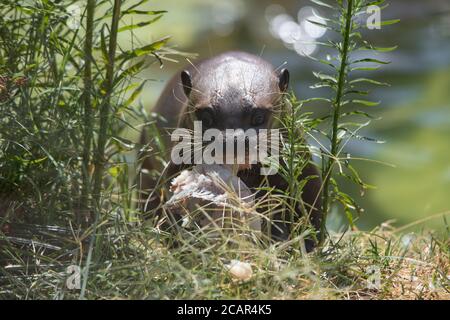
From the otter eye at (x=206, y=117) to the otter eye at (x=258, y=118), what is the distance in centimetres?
20

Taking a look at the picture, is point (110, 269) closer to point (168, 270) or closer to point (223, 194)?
point (168, 270)

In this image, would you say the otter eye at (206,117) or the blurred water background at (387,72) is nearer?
the otter eye at (206,117)

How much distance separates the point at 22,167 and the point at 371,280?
1563 millimetres

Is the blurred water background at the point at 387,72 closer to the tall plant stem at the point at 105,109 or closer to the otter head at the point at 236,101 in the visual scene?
the otter head at the point at 236,101

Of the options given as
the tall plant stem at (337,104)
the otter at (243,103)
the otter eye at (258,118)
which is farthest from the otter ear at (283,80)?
the tall plant stem at (337,104)

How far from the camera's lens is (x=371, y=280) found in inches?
128

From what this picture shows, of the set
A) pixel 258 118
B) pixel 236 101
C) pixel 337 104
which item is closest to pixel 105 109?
pixel 236 101

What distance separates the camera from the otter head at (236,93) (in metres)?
3.78

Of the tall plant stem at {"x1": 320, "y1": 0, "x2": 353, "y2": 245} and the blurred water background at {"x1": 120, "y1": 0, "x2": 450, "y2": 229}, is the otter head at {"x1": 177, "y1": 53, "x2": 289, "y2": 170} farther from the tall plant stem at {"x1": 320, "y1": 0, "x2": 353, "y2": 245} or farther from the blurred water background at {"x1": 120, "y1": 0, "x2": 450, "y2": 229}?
the blurred water background at {"x1": 120, "y1": 0, "x2": 450, "y2": 229}

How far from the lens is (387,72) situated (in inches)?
365

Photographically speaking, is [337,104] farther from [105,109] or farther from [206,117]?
[105,109]

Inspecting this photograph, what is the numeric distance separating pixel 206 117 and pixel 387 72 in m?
5.79
